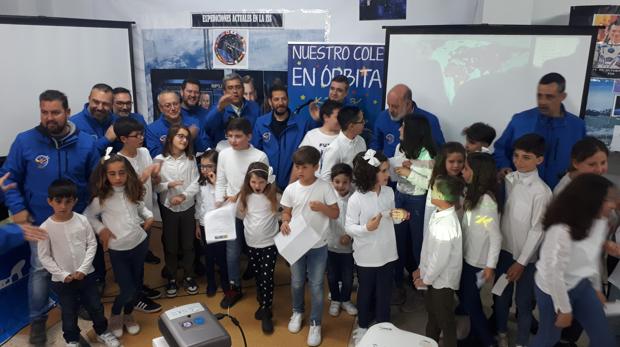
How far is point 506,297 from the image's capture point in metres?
2.66

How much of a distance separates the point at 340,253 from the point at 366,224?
0.50 meters

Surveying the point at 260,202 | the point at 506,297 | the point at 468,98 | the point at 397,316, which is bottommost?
the point at 397,316

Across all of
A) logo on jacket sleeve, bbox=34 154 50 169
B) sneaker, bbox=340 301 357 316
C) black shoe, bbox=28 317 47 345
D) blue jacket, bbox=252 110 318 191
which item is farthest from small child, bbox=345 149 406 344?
black shoe, bbox=28 317 47 345

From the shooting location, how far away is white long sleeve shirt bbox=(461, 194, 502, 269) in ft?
7.73

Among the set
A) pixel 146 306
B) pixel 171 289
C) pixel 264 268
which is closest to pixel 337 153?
pixel 264 268

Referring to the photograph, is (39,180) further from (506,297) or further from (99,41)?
(506,297)

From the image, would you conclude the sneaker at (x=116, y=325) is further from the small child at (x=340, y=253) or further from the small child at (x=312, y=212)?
the small child at (x=340, y=253)

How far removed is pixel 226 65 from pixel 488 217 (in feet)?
11.1

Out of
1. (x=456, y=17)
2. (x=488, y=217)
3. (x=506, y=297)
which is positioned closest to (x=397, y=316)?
(x=506, y=297)

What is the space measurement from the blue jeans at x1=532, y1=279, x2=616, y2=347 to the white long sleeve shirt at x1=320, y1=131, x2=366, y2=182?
4.59 ft

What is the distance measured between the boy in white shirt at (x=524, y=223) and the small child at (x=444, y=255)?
31 cm

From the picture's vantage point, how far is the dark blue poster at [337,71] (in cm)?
414

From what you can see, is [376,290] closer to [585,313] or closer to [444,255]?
[444,255]

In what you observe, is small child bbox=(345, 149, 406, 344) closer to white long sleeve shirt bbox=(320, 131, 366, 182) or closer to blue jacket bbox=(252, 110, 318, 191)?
white long sleeve shirt bbox=(320, 131, 366, 182)
